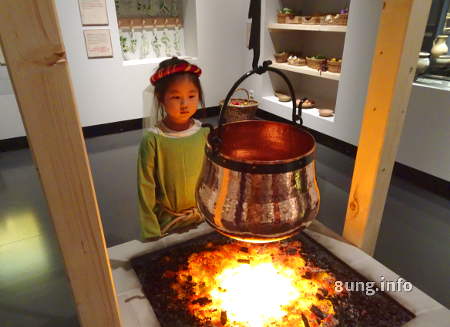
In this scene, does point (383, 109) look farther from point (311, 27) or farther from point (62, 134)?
point (311, 27)

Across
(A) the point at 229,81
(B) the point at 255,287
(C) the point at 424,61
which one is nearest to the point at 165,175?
(B) the point at 255,287

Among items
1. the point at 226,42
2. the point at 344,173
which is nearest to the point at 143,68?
the point at 226,42

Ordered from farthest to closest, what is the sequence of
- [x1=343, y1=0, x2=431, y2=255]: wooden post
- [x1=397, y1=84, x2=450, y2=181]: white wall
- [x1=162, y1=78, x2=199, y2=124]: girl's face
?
[x1=397, y1=84, x2=450, y2=181]: white wall → [x1=162, y1=78, x2=199, y2=124]: girl's face → [x1=343, y1=0, x2=431, y2=255]: wooden post

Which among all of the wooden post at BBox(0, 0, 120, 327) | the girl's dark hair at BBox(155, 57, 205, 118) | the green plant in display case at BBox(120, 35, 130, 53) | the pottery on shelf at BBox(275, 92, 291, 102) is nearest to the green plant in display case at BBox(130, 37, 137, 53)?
the green plant in display case at BBox(120, 35, 130, 53)

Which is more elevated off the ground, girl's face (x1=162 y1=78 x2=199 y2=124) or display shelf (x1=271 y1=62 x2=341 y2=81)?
girl's face (x1=162 y1=78 x2=199 y2=124)

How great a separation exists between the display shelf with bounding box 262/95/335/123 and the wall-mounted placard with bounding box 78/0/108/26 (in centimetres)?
191

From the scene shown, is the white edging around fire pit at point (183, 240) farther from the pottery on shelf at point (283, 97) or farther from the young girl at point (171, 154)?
the pottery on shelf at point (283, 97)

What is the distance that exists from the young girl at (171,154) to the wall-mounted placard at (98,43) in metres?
2.48

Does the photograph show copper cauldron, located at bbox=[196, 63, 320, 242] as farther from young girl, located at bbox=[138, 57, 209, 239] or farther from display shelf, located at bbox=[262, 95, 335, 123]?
display shelf, located at bbox=[262, 95, 335, 123]

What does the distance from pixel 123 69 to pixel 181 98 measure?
2750 millimetres

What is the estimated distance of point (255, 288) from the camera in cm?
100

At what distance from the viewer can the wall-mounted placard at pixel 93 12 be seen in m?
3.14

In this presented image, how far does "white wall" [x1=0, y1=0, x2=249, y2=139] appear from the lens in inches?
124

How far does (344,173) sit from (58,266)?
7.11 feet
